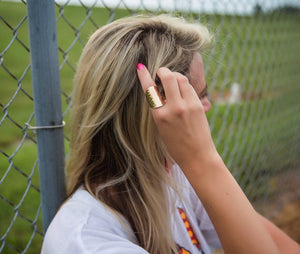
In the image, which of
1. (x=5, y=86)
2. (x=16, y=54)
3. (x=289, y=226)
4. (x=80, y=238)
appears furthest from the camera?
(x=16, y=54)

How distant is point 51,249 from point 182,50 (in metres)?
0.80

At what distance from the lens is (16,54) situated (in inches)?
390

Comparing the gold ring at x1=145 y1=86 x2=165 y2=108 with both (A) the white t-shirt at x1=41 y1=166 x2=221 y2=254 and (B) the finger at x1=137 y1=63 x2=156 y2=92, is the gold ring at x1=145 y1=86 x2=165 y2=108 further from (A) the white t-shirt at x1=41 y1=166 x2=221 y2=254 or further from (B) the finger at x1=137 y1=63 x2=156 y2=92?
(A) the white t-shirt at x1=41 y1=166 x2=221 y2=254

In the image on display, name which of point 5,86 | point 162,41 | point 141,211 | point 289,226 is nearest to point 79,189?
point 141,211

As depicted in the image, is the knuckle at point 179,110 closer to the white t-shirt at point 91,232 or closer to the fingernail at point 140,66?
the fingernail at point 140,66

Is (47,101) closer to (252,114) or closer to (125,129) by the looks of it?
(125,129)

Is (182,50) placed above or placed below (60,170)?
above

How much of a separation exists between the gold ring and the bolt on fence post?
0.99 feet

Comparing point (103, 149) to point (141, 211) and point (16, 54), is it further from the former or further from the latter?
point (16, 54)

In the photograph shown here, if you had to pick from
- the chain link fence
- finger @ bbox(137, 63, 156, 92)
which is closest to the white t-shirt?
finger @ bbox(137, 63, 156, 92)

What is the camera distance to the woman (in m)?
0.91

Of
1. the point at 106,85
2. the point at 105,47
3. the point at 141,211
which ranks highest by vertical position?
the point at 105,47

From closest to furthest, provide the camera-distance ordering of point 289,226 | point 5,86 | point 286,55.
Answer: point 289,226, point 286,55, point 5,86

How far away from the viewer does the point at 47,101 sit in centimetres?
103
